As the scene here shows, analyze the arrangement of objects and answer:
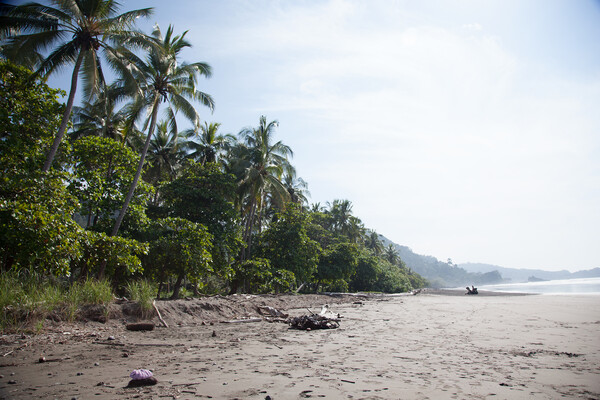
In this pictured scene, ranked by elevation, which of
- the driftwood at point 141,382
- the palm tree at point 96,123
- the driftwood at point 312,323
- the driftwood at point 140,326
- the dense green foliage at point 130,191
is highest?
the palm tree at point 96,123

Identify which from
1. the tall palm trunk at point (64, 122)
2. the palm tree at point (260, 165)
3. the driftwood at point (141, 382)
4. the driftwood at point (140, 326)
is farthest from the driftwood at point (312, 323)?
the palm tree at point (260, 165)

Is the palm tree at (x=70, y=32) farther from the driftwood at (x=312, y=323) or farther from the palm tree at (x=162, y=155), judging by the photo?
the palm tree at (x=162, y=155)

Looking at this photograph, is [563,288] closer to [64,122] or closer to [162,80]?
[162,80]

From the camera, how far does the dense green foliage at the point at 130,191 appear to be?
27.7 feet

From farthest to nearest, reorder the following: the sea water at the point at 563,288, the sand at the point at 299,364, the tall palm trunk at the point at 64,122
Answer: the sea water at the point at 563,288
the tall palm trunk at the point at 64,122
the sand at the point at 299,364

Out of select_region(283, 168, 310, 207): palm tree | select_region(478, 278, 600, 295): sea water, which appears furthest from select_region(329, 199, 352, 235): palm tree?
select_region(478, 278, 600, 295): sea water

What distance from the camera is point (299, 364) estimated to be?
5.18 m

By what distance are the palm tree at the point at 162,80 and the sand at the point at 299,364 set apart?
8.99 metres

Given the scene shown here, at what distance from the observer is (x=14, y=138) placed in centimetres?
945

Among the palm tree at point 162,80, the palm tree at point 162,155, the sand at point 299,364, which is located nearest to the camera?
the sand at point 299,364

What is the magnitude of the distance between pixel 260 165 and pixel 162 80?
9.68 m

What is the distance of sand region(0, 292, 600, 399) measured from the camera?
12.8 ft

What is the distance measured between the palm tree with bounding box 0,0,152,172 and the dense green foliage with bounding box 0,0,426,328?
100mm

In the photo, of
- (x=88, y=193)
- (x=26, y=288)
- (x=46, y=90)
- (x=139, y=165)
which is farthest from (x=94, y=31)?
(x=26, y=288)
